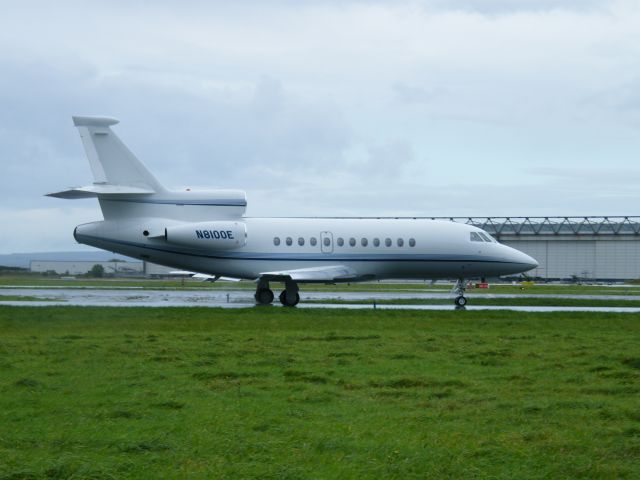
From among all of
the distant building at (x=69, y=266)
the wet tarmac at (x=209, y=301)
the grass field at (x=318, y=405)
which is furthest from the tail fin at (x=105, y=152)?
the distant building at (x=69, y=266)

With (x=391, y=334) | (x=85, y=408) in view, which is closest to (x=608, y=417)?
(x=85, y=408)

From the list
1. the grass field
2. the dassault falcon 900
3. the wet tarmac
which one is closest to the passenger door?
the dassault falcon 900

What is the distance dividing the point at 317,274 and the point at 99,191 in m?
8.69

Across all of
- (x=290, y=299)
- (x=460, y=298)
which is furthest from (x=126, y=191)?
(x=460, y=298)

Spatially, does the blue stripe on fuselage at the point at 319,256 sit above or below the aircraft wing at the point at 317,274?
above

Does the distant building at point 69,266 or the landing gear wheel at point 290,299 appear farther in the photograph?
the distant building at point 69,266

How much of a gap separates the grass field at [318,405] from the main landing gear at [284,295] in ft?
41.0

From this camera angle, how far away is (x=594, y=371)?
1466cm

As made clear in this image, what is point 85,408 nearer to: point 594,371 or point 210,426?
point 210,426

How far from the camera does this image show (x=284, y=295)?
34281 mm

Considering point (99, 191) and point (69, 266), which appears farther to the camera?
point (69, 266)

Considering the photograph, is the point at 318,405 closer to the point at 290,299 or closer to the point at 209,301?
the point at 290,299

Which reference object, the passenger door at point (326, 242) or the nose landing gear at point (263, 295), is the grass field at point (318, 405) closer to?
the nose landing gear at point (263, 295)

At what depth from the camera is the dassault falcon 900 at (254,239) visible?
32625mm
